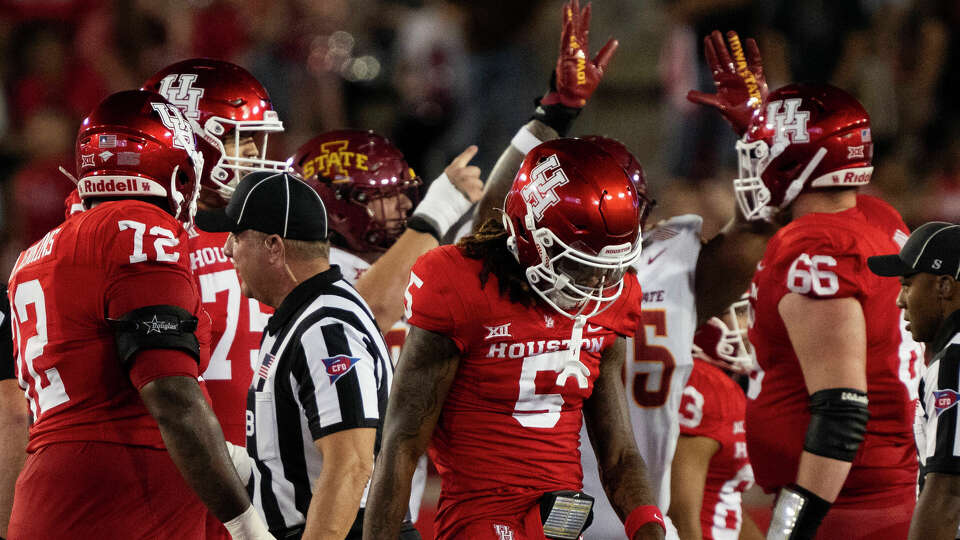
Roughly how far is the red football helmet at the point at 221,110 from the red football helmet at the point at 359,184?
270mm

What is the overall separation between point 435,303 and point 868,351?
211cm

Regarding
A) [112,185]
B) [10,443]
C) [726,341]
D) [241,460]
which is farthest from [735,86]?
[10,443]

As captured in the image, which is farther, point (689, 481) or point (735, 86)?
point (735, 86)

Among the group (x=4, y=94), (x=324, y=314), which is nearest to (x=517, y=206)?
(x=324, y=314)

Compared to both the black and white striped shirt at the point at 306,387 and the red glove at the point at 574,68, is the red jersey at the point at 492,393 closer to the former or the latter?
the black and white striped shirt at the point at 306,387

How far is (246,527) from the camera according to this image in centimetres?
363

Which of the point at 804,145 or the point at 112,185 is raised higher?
the point at 112,185

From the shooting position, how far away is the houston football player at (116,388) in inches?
142

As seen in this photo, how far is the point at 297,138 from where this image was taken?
1077cm

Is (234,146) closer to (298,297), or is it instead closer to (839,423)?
(298,297)

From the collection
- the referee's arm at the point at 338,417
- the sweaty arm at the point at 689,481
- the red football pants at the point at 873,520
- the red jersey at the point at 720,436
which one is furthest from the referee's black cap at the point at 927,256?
the referee's arm at the point at 338,417

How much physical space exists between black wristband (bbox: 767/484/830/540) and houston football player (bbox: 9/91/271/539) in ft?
6.66

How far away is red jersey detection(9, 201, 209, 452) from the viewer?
3.66 metres

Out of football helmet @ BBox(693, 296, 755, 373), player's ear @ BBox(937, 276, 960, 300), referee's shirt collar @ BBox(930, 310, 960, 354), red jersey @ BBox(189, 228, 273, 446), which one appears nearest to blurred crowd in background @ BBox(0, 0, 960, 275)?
football helmet @ BBox(693, 296, 755, 373)
